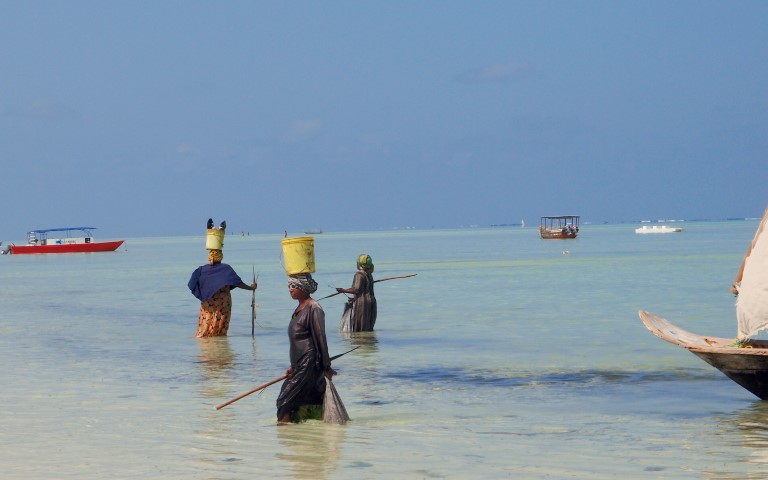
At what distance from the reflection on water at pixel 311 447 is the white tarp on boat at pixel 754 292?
4341 mm

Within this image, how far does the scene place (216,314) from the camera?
1827 centimetres

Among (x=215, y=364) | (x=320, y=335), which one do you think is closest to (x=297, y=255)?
(x=320, y=335)

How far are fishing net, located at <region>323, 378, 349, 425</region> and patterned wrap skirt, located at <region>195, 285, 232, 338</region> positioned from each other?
7827mm

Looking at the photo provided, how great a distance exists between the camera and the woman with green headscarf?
18312 mm

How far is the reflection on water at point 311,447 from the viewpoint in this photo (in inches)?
326

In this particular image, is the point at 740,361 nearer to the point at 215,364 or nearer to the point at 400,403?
the point at 400,403

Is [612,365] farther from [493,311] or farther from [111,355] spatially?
[493,311]

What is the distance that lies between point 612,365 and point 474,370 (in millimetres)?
2015

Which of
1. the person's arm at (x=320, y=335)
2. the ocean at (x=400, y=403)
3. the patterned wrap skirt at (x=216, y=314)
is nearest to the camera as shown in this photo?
the ocean at (x=400, y=403)

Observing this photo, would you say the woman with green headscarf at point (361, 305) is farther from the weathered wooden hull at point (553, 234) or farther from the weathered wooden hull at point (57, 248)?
the weathered wooden hull at point (553, 234)

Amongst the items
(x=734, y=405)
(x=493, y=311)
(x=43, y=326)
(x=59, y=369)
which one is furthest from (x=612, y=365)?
(x=43, y=326)

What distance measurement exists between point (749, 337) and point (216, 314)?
987 centimetres

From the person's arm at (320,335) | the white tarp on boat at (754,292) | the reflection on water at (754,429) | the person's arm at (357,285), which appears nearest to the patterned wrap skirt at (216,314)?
the person's arm at (357,285)

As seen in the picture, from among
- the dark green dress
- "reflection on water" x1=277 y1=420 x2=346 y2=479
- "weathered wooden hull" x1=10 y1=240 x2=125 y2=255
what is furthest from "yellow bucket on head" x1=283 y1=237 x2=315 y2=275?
"weathered wooden hull" x1=10 y1=240 x2=125 y2=255
